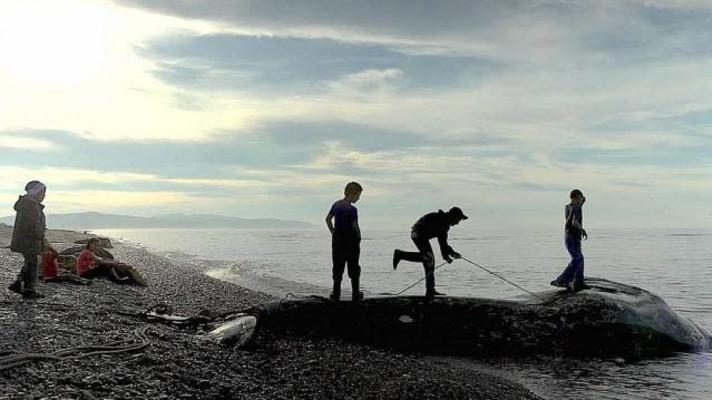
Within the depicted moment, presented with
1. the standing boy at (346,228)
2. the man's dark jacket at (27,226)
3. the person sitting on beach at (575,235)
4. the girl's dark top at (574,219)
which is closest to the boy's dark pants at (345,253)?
the standing boy at (346,228)

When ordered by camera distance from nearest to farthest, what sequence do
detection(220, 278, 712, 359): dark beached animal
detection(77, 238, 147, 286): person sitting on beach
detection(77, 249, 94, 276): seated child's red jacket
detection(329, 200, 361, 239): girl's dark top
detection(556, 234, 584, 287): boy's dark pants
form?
detection(329, 200, 361, 239): girl's dark top
detection(220, 278, 712, 359): dark beached animal
detection(556, 234, 584, 287): boy's dark pants
detection(77, 249, 94, 276): seated child's red jacket
detection(77, 238, 147, 286): person sitting on beach

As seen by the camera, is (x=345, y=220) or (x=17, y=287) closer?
(x=345, y=220)

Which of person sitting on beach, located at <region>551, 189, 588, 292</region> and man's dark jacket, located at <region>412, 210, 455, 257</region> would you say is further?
person sitting on beach, located at <region>551, 189, 588, 292</region>

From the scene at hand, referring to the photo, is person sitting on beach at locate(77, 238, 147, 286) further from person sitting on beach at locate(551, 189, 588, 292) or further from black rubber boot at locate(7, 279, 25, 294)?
person sitting on beach at locate(551, 189, 588, 292)

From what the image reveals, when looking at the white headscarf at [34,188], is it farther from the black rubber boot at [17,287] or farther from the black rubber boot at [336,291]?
the black rubber boot at [336,291]

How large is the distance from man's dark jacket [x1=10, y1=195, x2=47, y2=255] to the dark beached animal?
195 inches

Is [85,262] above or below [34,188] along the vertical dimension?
below

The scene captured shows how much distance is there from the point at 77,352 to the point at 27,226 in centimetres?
552

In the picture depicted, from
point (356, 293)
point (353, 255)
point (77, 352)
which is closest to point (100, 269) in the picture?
point (356, 293)

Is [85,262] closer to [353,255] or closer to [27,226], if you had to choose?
[27,226]

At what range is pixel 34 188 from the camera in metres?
11.9

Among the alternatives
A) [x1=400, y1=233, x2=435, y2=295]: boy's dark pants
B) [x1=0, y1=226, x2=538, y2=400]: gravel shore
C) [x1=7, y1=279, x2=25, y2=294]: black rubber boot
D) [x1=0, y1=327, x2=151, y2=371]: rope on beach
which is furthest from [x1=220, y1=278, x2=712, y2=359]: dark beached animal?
[x1=7, y1=279, x2=25, y2=294]: black rubber boot

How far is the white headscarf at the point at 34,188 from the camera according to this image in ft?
38.9

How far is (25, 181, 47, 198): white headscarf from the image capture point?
11.9m
